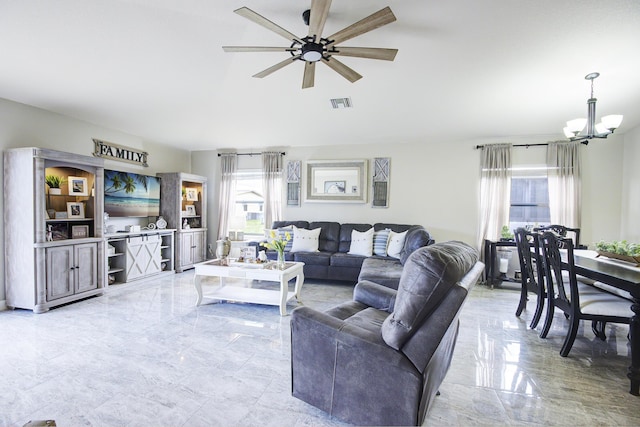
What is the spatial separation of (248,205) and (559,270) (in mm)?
5405

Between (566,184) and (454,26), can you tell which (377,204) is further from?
(454,26)

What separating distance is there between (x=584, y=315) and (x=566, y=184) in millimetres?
3152

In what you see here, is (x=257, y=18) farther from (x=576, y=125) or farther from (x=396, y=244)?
(x=396, y=244)

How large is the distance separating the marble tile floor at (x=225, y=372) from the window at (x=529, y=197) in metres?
2.09

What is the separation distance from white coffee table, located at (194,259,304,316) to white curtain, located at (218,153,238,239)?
8.57 feet

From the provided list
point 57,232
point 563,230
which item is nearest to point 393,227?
point 563,230

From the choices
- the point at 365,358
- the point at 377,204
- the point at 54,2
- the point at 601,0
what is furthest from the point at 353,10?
the point at 377,204

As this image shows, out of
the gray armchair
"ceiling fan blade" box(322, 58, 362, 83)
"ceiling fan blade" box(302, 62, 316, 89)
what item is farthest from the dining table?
"ceiling fan blade" box(302, 62, 316, 89)

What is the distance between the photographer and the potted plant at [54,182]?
397 cm

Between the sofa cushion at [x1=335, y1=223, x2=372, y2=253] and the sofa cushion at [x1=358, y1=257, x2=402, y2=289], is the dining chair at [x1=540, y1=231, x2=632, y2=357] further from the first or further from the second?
the sofa cushion at [x1=335, y1=223, x2=372, y2=253]

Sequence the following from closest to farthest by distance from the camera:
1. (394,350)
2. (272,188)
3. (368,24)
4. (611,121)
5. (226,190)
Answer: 1. (394,350)
2. (368,24)
3. (611,121)
4. (272,188)
5. (226,190)

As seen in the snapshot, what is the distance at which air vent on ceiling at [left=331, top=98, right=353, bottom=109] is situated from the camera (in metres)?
3.88

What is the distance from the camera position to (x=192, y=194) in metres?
6.31

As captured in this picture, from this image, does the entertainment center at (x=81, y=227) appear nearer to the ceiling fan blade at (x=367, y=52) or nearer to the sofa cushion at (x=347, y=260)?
the sofa cushion at (x=347, y=260)
